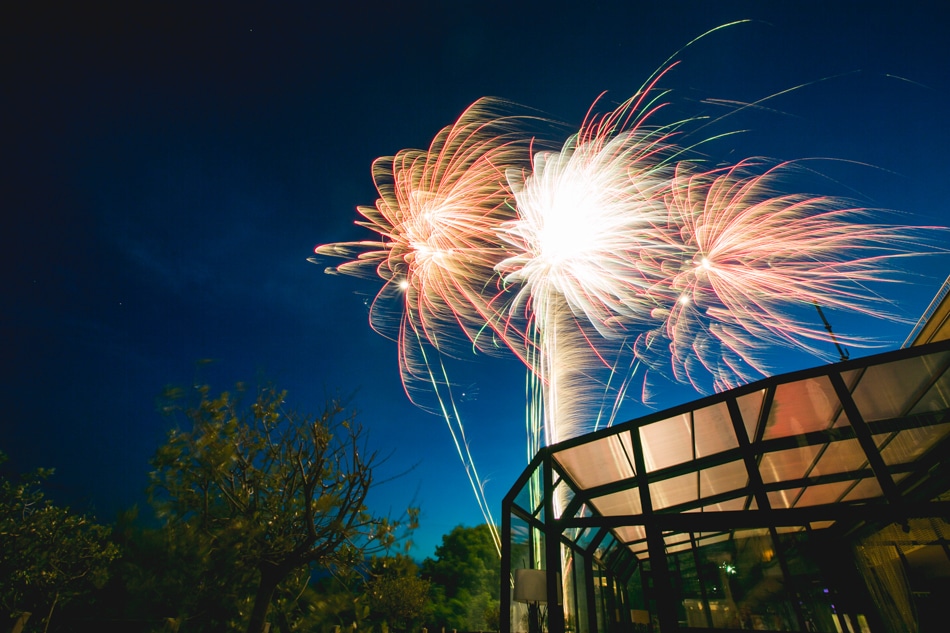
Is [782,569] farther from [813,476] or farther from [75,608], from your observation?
[75,608]

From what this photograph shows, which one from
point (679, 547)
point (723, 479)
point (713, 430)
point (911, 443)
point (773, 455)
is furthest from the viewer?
point (679, 547)

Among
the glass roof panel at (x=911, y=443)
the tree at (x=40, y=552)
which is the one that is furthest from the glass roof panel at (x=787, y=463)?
the tree at (x=40, y=552)

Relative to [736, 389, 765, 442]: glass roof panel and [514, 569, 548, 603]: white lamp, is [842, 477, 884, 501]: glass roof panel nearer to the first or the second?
[736, 389, 765, 442]: glass roof panel

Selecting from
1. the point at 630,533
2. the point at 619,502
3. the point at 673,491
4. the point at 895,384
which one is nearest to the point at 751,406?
the point at 895,384

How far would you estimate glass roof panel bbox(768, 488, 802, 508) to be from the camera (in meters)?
8.66

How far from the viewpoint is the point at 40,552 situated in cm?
1196

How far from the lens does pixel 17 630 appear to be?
696 centimetres

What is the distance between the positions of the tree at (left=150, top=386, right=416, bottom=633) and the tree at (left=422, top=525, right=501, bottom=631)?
31485 mm

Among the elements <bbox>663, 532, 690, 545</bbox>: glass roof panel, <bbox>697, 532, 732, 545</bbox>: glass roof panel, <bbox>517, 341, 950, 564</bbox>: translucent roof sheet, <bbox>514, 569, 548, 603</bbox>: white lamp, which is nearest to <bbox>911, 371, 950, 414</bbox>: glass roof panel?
<bbox>517, 341, 950, 564</bbox>: translucent roof sheet

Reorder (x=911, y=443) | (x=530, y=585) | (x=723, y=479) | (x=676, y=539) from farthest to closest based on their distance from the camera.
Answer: (x=676, y=539), (x=723, y=479), (x=911, y=443), (x=530, y=585)

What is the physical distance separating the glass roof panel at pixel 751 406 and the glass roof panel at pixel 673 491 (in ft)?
6.83

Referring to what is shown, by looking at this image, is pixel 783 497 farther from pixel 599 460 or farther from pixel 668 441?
pixel 599 460

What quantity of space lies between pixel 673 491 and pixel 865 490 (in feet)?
14.0

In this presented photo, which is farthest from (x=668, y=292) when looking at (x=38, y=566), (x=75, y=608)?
(x=75, y=608)
